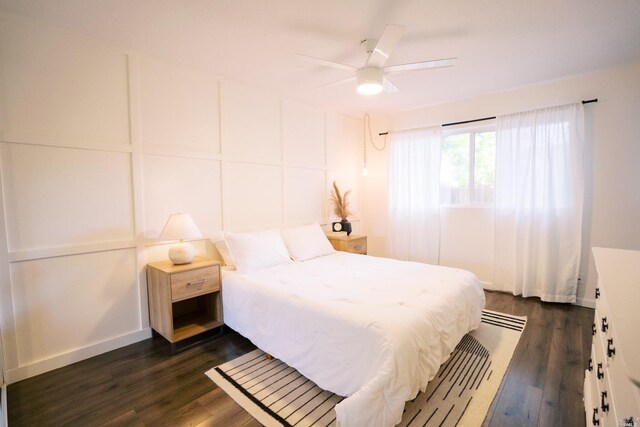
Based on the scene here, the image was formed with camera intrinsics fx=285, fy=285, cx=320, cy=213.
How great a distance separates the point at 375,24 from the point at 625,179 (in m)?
3.10

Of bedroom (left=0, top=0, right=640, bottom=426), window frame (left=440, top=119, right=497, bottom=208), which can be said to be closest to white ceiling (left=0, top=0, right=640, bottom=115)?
bedroom (left=0, top=0, right=640, bottom=426)

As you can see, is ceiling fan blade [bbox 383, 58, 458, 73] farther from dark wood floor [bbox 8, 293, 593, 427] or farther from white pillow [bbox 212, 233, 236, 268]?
dark wood floor [bbox 8, 293, 593, 427]

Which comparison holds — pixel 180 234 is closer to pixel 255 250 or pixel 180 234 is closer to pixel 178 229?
pixel 178 229

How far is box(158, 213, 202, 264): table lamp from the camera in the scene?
8.01ft

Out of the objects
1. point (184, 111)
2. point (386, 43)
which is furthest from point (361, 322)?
point (184, 111)

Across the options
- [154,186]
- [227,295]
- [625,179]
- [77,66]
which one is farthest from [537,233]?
→ [77,66]

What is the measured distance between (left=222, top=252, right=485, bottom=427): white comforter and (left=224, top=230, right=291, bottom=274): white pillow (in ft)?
0.46

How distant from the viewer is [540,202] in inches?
134

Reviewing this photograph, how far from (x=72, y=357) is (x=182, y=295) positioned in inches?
36.6

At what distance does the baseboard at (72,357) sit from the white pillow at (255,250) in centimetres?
105

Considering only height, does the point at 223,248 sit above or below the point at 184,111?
below

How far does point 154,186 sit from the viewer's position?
2.63 metres

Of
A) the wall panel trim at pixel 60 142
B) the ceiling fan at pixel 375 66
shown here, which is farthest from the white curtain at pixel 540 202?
the wall panel trim at pixel 60 142

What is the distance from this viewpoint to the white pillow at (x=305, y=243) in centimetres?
326
